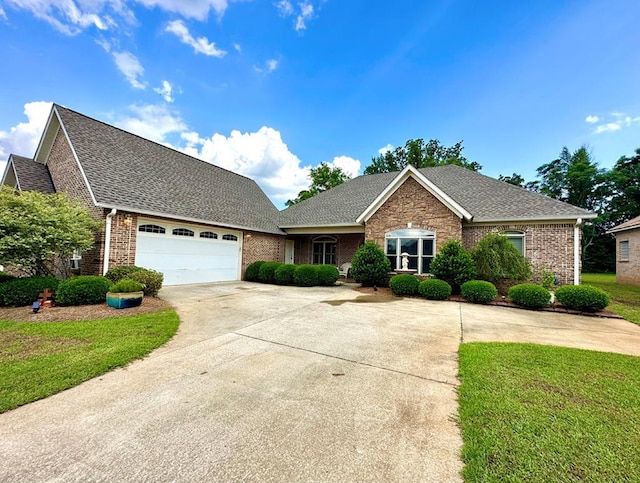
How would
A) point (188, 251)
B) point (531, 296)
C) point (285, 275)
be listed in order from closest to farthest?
point (531, 296) → point (188, 251) → point (285, 275)

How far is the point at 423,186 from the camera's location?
1271 centimetres

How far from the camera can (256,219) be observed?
1677cm

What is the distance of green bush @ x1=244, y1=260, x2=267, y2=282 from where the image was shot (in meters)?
15.2

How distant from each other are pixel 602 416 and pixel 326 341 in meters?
3.70

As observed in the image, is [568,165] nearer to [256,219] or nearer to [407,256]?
[407,256]

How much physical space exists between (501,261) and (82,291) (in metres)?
14.0

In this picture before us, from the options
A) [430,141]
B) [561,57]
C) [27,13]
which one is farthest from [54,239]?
[430,141]

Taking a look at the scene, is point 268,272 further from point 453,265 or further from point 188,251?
point 453,265

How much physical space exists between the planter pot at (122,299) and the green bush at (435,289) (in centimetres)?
947

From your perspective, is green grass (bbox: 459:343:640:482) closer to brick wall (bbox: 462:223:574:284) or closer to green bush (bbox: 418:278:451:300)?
green bush (bbox: 418:278:451:300)

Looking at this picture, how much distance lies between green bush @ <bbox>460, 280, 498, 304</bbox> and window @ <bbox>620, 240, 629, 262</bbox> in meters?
15.4

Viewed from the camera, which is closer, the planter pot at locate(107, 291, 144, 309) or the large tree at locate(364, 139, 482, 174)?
the planter pot at locate(107, 291, 144, 309)

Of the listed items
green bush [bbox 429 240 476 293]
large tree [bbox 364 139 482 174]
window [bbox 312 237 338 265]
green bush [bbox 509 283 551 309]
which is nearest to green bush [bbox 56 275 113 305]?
green bush [bbox 429 240 476 293]

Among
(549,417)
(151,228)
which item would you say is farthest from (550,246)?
(151,228)
